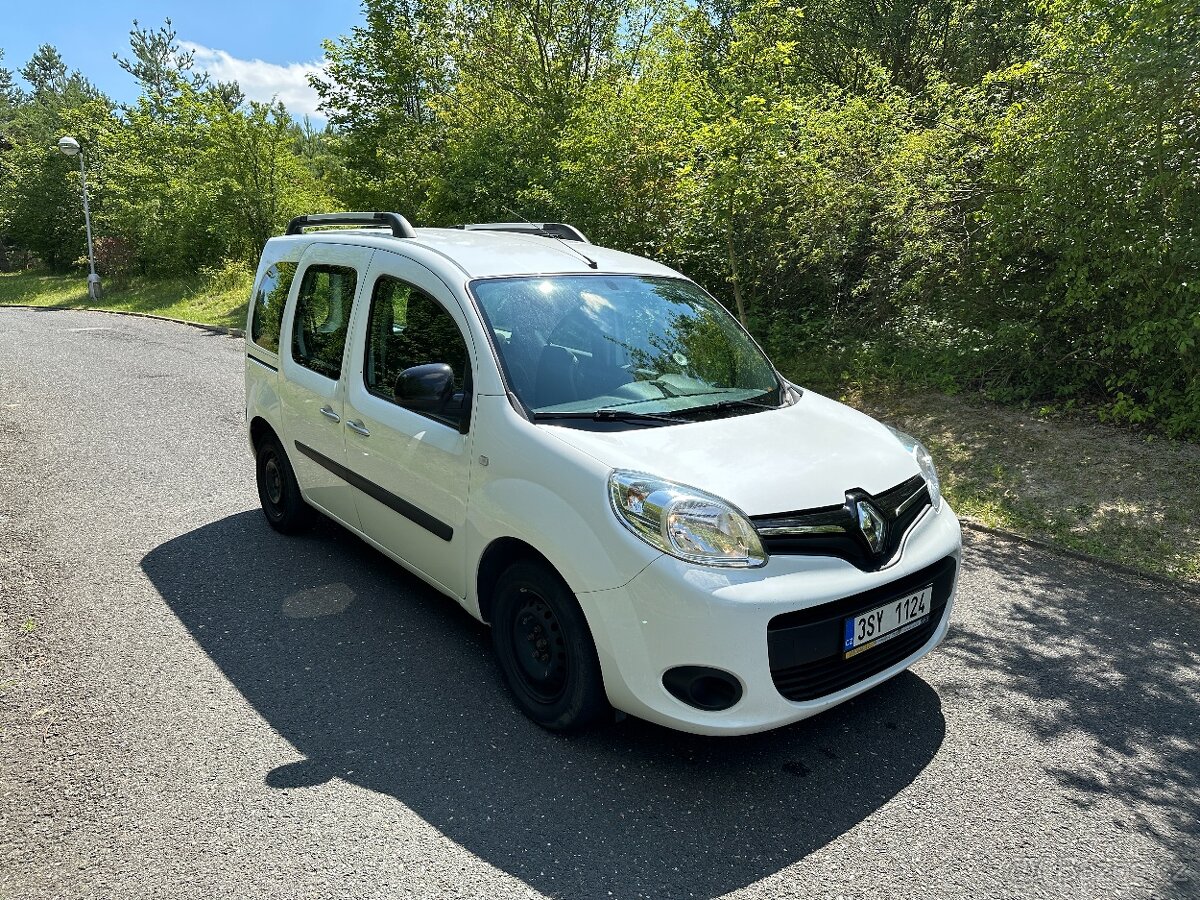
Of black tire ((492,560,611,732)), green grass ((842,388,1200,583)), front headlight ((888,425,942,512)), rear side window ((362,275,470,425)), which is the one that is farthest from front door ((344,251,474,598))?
green grass ((842,388,1200,583))

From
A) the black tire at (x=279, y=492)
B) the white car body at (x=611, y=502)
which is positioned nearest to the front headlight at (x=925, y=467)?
the white car body at (x=611, y=502)

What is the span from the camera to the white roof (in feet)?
12.6

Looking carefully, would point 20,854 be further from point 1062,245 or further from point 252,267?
point 252,267

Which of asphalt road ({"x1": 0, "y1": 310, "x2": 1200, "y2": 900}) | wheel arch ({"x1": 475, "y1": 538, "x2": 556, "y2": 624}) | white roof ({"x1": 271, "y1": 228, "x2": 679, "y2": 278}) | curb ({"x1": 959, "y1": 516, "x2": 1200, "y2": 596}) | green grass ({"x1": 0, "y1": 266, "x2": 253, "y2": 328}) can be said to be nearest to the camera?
asphalt road ({"x1": 0, "y1": 310, "x2": 1200, "y2": 900})

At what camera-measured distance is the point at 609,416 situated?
10.8ft

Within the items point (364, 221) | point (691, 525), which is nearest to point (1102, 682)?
point (691, 525)

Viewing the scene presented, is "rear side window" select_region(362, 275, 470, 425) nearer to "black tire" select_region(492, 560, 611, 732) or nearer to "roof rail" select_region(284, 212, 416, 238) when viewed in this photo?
"roof rail" select_region(284, 212, 416, 238)

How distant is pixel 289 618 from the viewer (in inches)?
167

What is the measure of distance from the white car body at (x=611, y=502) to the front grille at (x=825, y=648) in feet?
0.03

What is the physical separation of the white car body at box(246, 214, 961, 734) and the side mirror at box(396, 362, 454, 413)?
123 mm

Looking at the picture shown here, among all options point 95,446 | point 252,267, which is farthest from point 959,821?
point 252,267

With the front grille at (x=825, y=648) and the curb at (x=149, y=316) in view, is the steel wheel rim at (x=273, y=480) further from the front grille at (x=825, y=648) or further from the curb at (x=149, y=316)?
the curb at (x=149, y=316)

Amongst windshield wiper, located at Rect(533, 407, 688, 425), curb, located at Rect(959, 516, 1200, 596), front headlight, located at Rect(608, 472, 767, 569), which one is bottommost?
curb, located at Rect(959, 516, 1200, 596)

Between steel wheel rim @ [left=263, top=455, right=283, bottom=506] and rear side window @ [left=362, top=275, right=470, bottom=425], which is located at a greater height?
rear side window @ [left=362, top=275, right=470, bottom=425]
